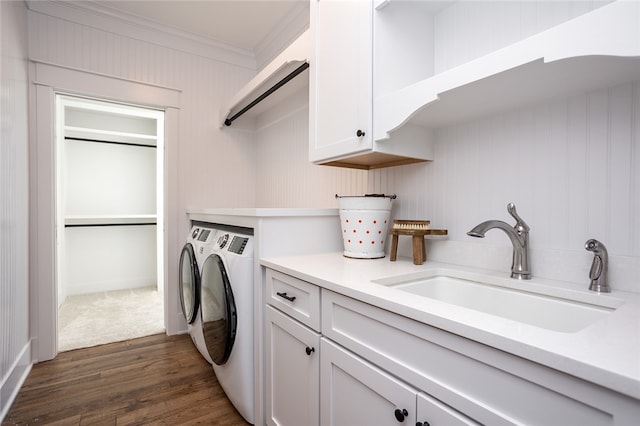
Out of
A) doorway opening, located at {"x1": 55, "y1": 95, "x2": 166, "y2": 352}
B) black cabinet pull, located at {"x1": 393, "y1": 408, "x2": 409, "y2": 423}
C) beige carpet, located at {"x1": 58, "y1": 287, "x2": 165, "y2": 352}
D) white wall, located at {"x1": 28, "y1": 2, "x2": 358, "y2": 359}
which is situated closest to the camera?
black cabinet pull, located at {"x1": 393, "y1": 408, "x2": 409, "y2": 423}

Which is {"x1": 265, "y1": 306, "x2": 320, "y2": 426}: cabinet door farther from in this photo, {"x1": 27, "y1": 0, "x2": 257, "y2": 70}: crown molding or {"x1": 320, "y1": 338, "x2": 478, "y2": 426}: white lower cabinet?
{"x1": 27, "y1": 0, "x2": 257, "y2": 70}: crown molding

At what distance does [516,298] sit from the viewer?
1.07 m

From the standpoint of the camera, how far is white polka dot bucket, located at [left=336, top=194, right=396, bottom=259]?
1.53 meters

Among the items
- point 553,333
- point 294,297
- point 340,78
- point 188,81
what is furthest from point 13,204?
point 553,333

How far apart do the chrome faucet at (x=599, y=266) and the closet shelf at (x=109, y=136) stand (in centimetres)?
398

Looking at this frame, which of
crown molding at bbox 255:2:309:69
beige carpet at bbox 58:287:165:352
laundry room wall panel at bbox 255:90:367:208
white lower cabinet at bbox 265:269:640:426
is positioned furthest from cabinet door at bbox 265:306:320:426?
crown molding at bbox 255:2:309:69

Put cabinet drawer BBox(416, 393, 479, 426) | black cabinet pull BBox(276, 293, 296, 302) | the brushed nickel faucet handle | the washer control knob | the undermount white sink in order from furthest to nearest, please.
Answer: the washer control knob, black cabinet pull BBox(276, 293, 296, 302), the brushed nickel faucet handle, the undermount white sink, cabinet drawer BBox(416, 393, 479, 426)

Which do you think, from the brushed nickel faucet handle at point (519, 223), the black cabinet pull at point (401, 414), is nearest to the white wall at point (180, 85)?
the brushed nickel faucet handle at point (519, 223)

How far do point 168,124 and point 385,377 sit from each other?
2.68 meters

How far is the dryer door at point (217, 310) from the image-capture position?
159cm

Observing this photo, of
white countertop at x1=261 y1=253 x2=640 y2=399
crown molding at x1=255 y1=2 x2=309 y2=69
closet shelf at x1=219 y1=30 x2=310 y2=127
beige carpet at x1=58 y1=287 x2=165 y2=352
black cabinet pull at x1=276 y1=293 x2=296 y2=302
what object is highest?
crown molding at x1=255 y1=2 x2=309 y2=69

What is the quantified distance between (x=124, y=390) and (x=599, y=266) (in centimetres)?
234

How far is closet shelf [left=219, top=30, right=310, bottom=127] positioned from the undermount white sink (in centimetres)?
132

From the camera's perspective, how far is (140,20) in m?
2.58
